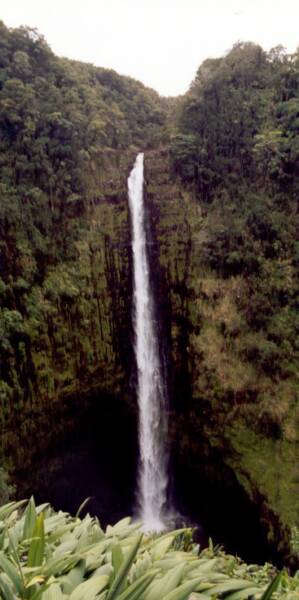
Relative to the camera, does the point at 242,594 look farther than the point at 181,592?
Yes

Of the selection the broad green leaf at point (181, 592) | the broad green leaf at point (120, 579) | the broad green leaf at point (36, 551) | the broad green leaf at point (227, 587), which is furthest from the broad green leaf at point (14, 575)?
the broad green leaf at point (227, 587)

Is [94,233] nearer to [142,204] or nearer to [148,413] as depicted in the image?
[142,204]

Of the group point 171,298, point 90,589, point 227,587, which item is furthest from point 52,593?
point 171,298

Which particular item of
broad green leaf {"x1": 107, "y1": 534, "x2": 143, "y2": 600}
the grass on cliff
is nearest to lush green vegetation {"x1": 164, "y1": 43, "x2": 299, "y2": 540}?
the grass on cliff

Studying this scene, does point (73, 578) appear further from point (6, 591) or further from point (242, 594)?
point (242, 594)

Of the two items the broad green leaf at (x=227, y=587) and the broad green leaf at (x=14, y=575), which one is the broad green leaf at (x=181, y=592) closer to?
the broad green leaf at (x=227, y=587)
